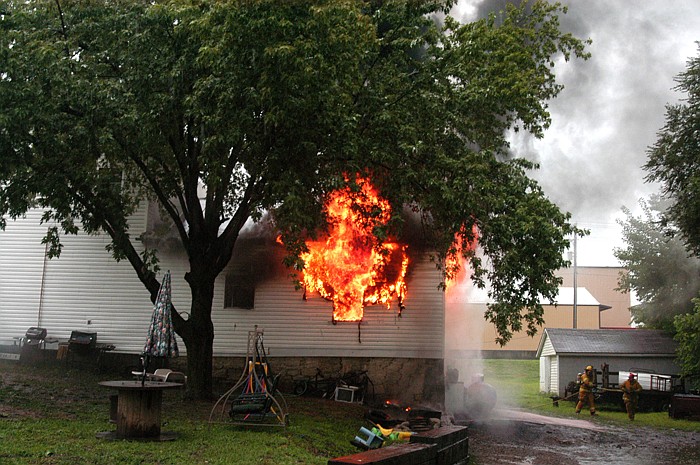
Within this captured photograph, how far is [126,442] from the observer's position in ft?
34.6

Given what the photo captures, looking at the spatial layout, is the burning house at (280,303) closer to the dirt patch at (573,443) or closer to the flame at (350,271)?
the flame at (350,271)

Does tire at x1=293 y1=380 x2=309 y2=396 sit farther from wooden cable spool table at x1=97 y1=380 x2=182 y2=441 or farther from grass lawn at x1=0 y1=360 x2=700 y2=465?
wooden cable spool table at x1=97 y1=380 x2=182 y2=441

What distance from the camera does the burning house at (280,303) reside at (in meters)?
19.7

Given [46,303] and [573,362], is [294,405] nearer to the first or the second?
[46,303]

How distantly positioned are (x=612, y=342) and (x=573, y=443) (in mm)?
15313

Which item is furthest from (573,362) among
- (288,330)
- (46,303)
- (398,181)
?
(46,303)

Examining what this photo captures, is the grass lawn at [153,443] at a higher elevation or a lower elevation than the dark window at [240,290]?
lower

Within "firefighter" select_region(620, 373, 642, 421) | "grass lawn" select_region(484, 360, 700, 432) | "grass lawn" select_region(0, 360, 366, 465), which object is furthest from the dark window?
"firefighter" select_region(620, 373, 642, 421)

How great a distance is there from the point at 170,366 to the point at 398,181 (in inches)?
387

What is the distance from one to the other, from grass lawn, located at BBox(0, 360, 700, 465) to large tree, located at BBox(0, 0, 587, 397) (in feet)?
8.47

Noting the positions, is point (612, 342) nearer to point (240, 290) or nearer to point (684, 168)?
point (684, 168)

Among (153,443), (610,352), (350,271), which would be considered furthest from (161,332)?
(610,352)

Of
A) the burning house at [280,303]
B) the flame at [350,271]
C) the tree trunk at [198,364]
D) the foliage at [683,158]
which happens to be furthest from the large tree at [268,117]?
the foliage at [683,158]

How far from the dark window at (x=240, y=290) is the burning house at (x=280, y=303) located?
3 centimetres
